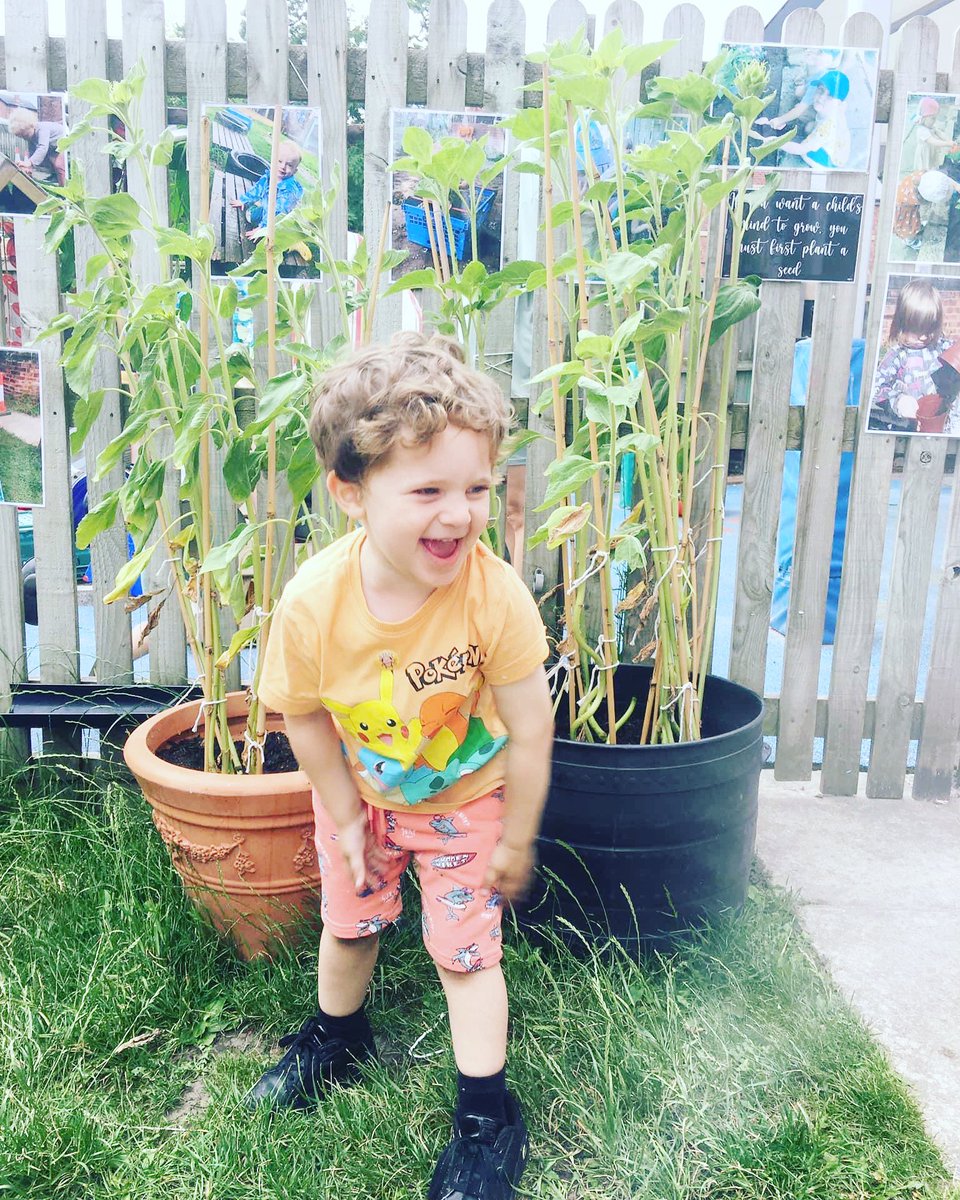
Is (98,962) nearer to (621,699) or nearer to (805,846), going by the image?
(621,699)

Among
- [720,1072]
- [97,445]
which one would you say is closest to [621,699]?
[720,1072]

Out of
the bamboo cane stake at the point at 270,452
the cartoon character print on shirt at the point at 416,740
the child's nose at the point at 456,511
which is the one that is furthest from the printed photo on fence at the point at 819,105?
the cartoon character print on shirt at the point at 416,740

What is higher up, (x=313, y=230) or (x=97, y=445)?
(x=313, y=230)

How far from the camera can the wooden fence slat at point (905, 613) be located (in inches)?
114

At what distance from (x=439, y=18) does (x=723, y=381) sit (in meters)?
1.23

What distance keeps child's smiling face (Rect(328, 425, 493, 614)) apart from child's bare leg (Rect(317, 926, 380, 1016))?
71 centimetres

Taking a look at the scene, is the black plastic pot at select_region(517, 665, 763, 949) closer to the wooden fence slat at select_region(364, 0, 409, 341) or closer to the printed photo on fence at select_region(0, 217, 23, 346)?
the wooden fence slat at select_region(364, 0, 409, 341)

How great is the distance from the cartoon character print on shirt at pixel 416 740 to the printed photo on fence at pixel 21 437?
1645 mm

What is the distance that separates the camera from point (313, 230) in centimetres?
218

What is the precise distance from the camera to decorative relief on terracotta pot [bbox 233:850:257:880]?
2125 millimetres

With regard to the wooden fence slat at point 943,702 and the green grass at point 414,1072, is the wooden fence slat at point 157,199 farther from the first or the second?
the wooden fence slat at point 943,702

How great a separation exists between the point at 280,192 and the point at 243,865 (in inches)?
68.7

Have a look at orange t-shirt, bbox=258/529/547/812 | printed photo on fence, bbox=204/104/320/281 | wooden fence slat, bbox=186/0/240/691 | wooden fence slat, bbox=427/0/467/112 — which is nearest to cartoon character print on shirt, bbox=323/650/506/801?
orange t-shirt, bbox=258/529/547/812

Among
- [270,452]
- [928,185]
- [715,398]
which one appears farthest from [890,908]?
[928,185]
